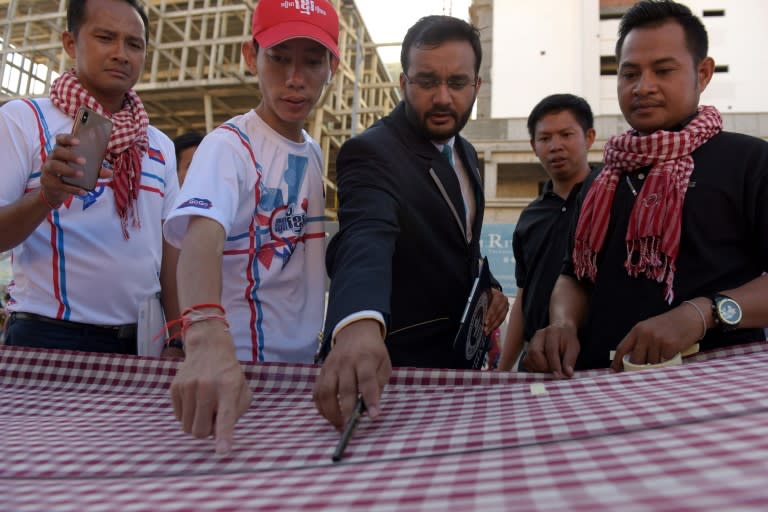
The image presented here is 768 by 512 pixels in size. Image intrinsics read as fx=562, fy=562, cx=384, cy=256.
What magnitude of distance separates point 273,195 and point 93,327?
735mm

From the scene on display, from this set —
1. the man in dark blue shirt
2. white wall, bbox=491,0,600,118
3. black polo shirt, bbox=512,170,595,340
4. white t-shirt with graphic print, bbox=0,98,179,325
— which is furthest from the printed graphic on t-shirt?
white wall, bbox=491,0,600,118

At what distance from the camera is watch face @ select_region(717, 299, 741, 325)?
131 centimetres

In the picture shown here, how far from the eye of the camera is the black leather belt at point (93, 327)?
1683 mm

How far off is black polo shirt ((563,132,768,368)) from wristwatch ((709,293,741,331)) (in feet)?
0.36

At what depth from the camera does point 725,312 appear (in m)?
1.32

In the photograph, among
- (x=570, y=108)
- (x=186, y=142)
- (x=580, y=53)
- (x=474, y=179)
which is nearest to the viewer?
(x=474, y=179)

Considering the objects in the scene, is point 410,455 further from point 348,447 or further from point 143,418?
point 143,418

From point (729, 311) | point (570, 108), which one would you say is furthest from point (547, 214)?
point (729, 311)

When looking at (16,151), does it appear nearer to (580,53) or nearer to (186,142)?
(186,142)

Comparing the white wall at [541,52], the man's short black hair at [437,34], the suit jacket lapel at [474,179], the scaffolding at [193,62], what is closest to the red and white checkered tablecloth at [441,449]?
the suit jacket lapel at [474,179]

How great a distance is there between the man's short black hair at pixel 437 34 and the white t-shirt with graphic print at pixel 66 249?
1.05 m

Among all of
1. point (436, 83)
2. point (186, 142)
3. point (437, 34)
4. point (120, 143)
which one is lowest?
point (120, 143)

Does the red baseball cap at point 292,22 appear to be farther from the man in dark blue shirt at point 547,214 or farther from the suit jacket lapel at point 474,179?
the man in dark blue shirt at point 547,214

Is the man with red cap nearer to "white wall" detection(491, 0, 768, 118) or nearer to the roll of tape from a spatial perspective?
the roll of tape
